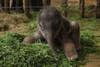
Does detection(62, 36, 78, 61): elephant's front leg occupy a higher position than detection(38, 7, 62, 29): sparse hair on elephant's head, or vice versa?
detection(38, 7, 62, 29): sparse hair on elephant's head

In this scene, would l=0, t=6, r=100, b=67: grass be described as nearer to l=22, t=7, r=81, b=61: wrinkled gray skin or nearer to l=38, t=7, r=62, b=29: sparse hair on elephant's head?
l=22, t=7, r=81, b=61: wrinkled gray skin

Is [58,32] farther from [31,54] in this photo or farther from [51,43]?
[31,54]

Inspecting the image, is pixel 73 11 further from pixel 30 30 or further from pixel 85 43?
pixel 85 43

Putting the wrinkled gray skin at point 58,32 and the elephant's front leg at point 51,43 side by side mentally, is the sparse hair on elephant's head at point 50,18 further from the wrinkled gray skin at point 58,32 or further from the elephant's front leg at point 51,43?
the elephant's front leg at point 51,43

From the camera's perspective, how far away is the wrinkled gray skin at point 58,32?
557 centimetres

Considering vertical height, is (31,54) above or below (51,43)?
below

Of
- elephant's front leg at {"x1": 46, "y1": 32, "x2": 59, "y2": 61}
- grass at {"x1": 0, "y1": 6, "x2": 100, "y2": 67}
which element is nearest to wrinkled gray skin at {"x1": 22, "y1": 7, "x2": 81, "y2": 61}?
elephant's front leg at {"x1": 46, "y1": 32, "x2": 59, "y2": 61}

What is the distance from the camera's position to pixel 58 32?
5770 millimetres

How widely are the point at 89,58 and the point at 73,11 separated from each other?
508 centimetres

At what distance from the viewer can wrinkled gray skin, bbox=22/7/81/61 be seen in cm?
557

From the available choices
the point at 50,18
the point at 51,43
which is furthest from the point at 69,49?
the point at 50,18

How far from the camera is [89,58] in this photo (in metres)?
5.77

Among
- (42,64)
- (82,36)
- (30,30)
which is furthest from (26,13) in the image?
(42,64)

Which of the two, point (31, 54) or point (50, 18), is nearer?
point (31, 54)
